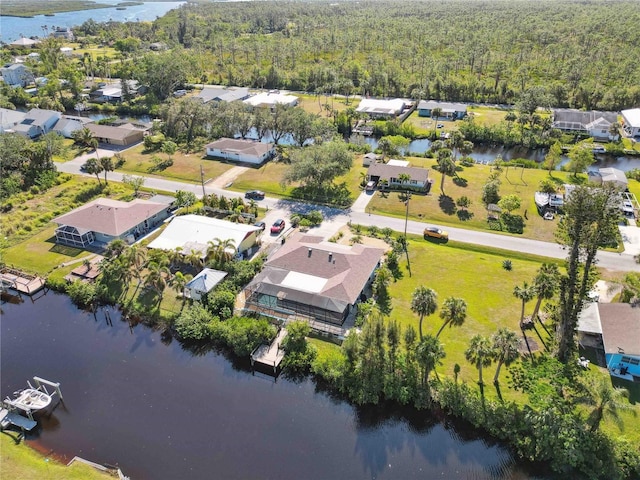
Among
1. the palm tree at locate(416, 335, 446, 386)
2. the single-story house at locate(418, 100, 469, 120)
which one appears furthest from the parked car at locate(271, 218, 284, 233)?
the single-story house at locate(418, 100, 469, 120)

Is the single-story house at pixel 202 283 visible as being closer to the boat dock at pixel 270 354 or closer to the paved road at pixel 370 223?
the boat dock at pixel 270 354

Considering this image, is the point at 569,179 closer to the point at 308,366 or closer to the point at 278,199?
the point at 278,199

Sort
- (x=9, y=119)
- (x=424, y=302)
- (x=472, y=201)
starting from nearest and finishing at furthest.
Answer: (x=424, y=302) → (x=472, y=201) → (x=9, y=119)

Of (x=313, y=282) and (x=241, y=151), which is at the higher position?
(x=241, y=151)

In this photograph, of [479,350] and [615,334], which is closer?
[479,350]

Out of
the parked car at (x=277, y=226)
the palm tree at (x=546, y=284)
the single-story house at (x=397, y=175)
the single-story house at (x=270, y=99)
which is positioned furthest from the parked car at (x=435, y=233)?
the single-story house at (x=270, y=99)

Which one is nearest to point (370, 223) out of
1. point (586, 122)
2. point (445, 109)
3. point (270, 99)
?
point (445, 109)

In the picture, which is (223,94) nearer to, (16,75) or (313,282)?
(16,75)
